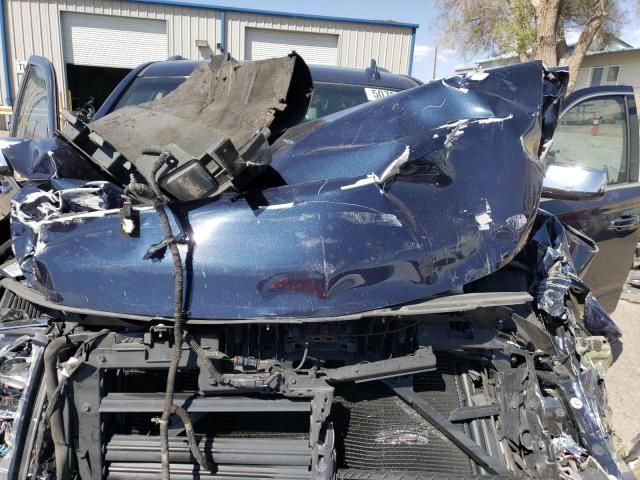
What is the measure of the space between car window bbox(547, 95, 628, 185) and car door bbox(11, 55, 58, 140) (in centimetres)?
317

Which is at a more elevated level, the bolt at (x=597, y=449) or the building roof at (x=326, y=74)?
the building roof at (x=326, y=74)

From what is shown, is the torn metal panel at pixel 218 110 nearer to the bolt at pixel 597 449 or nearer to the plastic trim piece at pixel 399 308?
the plastic trim piece at pixel 399 308

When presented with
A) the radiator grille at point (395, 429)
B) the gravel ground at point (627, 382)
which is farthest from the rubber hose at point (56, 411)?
the gravel ground at point (627, 382)

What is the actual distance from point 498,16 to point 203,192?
22498 millimetres

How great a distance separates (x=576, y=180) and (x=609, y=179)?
169 cm

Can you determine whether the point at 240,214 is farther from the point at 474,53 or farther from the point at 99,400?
the point at 474,53

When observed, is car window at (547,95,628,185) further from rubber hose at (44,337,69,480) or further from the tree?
the tree

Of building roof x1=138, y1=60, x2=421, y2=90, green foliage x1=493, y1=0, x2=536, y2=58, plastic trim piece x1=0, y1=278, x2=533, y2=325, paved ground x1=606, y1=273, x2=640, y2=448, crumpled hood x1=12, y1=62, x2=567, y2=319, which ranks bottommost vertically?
paved ground x1=606, y1=273, x2=640, y2=448

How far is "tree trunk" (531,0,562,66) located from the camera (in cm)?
1543

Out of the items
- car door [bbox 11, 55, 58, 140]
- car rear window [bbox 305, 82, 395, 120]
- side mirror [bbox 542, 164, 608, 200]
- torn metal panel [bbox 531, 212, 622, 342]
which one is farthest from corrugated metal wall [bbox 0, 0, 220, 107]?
side mirror [bbox 542, 164, 608, 200]

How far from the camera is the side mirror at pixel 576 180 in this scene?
243 cm

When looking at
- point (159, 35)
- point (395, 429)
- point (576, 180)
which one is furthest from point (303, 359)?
point (159, 35)

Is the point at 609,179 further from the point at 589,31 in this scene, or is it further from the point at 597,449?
the point at 589,31

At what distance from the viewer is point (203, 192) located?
1667 millimetres
